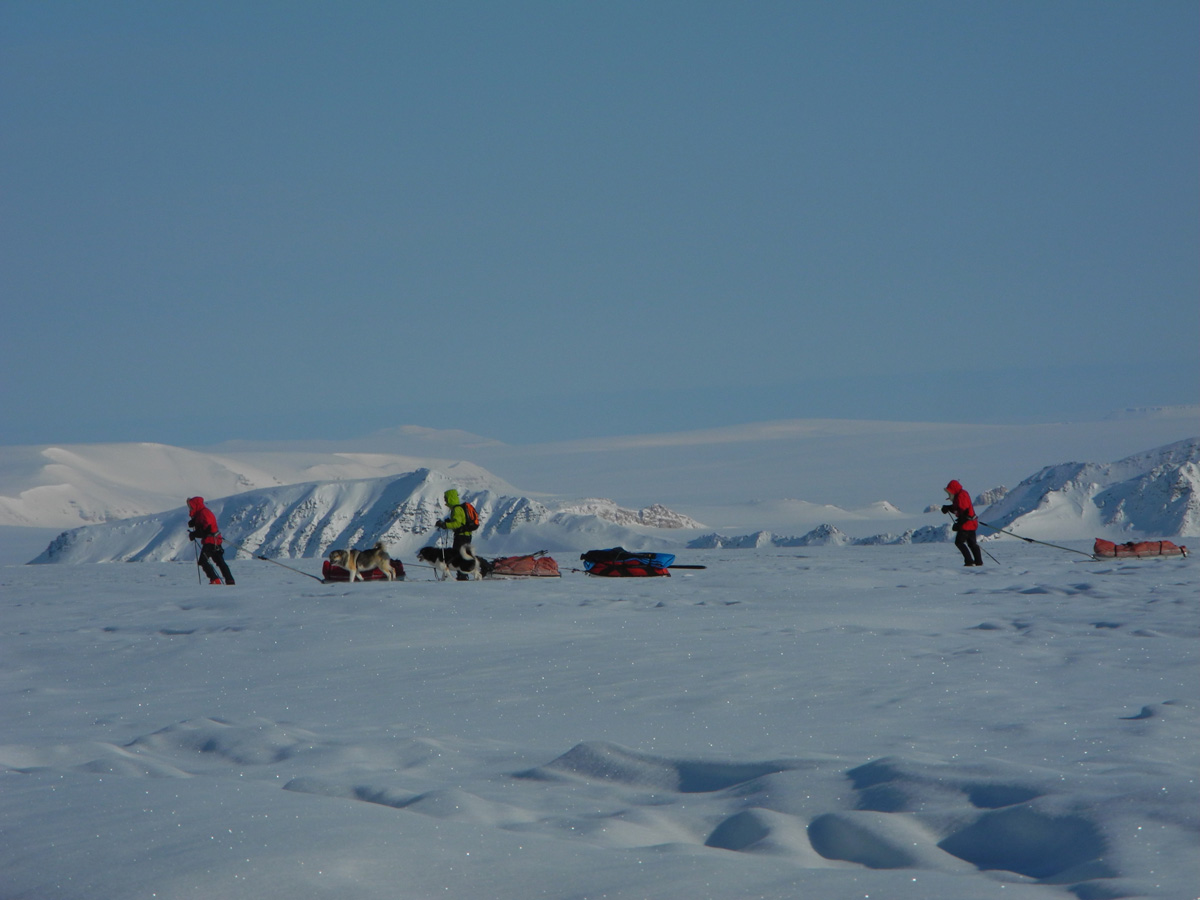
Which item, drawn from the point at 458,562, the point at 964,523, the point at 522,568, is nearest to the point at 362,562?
the point at 458,562

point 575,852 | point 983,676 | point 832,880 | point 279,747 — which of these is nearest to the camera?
point 832,880

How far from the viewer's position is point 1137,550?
52.5 ft

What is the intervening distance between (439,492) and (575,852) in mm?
134487

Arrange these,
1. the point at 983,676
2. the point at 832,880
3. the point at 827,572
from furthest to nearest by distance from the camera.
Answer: the point at 827,572, the point at 983,676, the point at 832,880

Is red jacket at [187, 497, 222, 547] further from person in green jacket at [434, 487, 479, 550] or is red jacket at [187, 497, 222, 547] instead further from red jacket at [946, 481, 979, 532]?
red jacket at [946, 481, 979, 532]

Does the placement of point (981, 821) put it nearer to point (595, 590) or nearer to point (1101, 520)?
point (595, 590)

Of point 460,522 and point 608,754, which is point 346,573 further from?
point 608,754

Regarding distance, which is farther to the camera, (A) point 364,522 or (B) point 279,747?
(A) point 364,522

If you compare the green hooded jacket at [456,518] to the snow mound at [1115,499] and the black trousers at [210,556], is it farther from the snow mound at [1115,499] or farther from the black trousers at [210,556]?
→ the snow mound at [1115,499]

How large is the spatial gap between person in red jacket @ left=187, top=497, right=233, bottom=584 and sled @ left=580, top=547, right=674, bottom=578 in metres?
5.29

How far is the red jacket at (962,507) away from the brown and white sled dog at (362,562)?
8990 mm

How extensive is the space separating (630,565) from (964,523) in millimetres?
5711

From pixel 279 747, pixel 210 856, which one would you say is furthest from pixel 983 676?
pixel 210 856

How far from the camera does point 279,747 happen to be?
4656 millimetres
